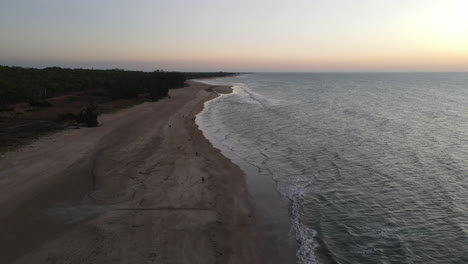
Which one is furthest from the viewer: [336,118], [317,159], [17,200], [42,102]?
[336,118]

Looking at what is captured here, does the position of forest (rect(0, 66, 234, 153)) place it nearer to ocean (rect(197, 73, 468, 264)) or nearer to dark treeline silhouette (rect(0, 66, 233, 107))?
dark treeline silhouette (rect(0, 66, 233, 107))

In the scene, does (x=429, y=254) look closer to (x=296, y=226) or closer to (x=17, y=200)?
(x=296, y=226)

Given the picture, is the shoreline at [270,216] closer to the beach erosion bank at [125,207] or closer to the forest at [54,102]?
the beach erosion bank at [125,207]

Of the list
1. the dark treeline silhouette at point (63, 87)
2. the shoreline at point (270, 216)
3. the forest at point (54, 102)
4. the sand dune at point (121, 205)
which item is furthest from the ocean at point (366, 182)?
the dark treeline silhouette at point (63, 87)

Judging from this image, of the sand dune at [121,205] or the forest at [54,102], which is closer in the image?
the sand dune at [121,205]

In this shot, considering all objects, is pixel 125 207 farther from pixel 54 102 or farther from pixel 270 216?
pixel 54 102

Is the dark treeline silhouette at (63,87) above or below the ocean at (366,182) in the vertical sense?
above

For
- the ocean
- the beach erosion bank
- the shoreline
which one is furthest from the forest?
the shoreline

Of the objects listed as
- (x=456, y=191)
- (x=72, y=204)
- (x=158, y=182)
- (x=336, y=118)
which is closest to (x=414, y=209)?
(x=456, y=191)

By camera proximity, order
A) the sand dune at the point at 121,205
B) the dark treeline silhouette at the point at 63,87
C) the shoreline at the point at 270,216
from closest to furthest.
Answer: the sand dune at the point at 121,205 → the shoreline at the point at 270,216 → the dark treeline silhouette at the point at 63,87
